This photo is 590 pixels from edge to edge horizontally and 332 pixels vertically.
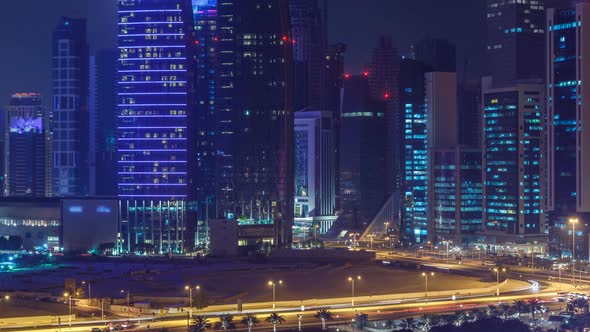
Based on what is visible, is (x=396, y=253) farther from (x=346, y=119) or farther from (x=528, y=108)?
(x=346, y=119)

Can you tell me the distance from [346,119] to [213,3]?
1641 inches

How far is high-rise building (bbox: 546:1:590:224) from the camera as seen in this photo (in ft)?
419

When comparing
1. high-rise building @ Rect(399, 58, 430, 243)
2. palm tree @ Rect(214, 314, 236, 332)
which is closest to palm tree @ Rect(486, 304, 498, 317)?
palm tree @ Rect(214, 314, 236, 332)

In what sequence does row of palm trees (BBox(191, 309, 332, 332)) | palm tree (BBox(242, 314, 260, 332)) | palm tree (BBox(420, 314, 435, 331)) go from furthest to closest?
palm tree (BBox(242, 314, 260, 332)) < palm tree (BBox(420, 314, 435, 331)) < row of palm trees (BBox(191, 309, 332, 332))

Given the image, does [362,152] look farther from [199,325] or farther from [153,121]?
[199,325]

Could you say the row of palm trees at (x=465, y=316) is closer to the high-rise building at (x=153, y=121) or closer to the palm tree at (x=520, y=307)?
the palm tree at (x=520, y=307)

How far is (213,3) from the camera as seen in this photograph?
167625 mm

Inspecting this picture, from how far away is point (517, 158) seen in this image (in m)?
151

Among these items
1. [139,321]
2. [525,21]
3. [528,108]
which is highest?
[525,21]

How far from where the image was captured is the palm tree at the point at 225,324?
247 feet

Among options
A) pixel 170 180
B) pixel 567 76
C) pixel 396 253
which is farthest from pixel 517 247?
pixel 170 180

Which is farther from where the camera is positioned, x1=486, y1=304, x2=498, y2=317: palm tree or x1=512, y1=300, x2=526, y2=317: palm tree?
x1=512, y1=300, x2=526, y2=317: palm tree

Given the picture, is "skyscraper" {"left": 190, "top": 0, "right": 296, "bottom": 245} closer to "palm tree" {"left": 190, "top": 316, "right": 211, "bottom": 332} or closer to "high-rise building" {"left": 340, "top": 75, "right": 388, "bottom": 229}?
"high-rise building" {"left": 340, "top": 75, "right": 388, "bottom": 229}

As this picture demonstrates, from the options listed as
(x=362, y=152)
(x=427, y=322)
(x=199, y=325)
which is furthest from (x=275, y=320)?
(x=362, y=152)
